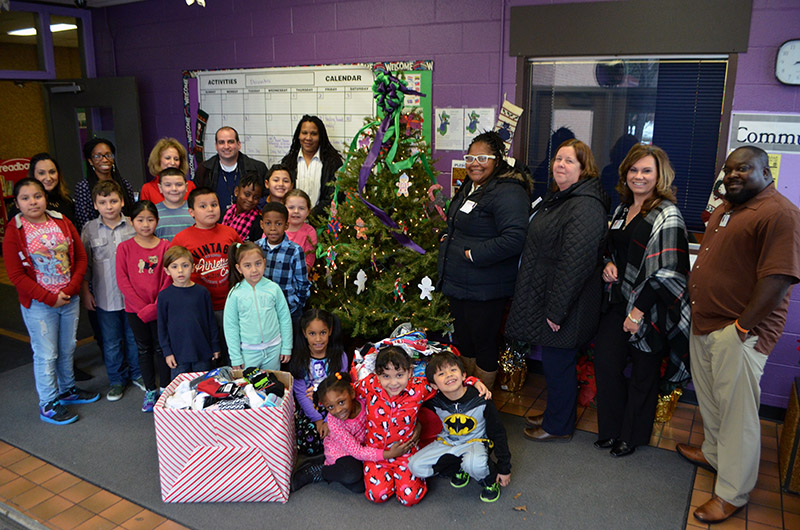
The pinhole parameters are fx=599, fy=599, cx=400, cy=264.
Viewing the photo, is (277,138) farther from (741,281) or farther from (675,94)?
(741,281)

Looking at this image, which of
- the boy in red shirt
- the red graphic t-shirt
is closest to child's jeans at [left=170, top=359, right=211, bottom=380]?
the boy in red shirt

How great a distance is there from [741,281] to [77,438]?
3520 millimetres

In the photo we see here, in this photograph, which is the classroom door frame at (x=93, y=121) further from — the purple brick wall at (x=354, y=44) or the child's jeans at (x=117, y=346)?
the child's jeans at (x=117, y=346)

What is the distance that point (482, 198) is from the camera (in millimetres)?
3195

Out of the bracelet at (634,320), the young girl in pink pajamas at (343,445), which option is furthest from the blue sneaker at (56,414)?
the bracelet at (634,320)

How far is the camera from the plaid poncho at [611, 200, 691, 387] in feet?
9.20

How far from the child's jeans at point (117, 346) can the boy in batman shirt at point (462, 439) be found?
2.14m

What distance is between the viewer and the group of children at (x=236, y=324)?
285cm

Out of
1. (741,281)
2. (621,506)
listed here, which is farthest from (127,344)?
(741,281)

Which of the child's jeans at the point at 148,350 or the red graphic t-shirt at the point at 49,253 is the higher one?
the red graphic t-shirt at the point at 49,253

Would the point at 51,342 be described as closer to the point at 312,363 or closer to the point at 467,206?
the point at 312,363

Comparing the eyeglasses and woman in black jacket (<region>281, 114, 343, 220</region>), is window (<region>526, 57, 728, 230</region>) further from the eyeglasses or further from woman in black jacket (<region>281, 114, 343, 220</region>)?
woman in black jacket (<region>281, 114, 343, 220</region>)

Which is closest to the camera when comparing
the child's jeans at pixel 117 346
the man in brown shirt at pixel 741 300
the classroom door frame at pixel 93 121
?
the man in brown shirt at pixel 741 300

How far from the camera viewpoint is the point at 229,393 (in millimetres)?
2881
